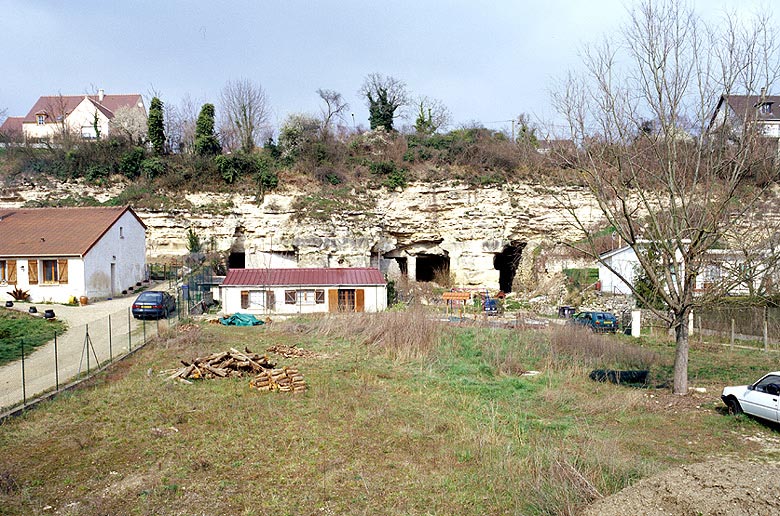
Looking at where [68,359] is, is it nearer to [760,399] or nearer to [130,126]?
[760,399]

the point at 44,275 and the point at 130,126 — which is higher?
the point at 130,126

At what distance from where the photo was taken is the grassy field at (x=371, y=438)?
291 inches

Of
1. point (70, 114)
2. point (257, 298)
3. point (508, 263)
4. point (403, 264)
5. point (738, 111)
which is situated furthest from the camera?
point (70, 114)

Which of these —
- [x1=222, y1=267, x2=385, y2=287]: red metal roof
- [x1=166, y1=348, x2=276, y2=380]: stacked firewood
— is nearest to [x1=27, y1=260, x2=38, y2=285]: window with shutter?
[x1=222, y1=267, x2=385, y2=287]: red metal roof

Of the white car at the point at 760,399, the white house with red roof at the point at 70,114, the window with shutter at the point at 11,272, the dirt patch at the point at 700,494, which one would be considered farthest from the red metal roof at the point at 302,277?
the white house with red roof at the point at 70,114

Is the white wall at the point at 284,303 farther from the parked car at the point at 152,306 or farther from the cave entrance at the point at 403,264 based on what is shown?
the cave entrance at the point at 403,264

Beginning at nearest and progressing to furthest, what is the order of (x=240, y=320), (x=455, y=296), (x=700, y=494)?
(x=700, y=494) < (x=240, y=320) < (x=455, y=296)

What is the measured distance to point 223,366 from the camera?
14.8m

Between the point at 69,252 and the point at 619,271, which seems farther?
the point at 619,271

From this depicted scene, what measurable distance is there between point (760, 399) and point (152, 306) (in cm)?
2146

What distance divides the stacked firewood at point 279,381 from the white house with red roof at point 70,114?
42.0 m

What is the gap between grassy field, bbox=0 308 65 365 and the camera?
16.9m

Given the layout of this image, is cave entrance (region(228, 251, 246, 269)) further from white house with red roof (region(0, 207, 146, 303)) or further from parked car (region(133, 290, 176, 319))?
parked car (region(133, 290, 176, 319))

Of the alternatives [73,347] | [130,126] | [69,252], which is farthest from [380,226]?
[73,347]
